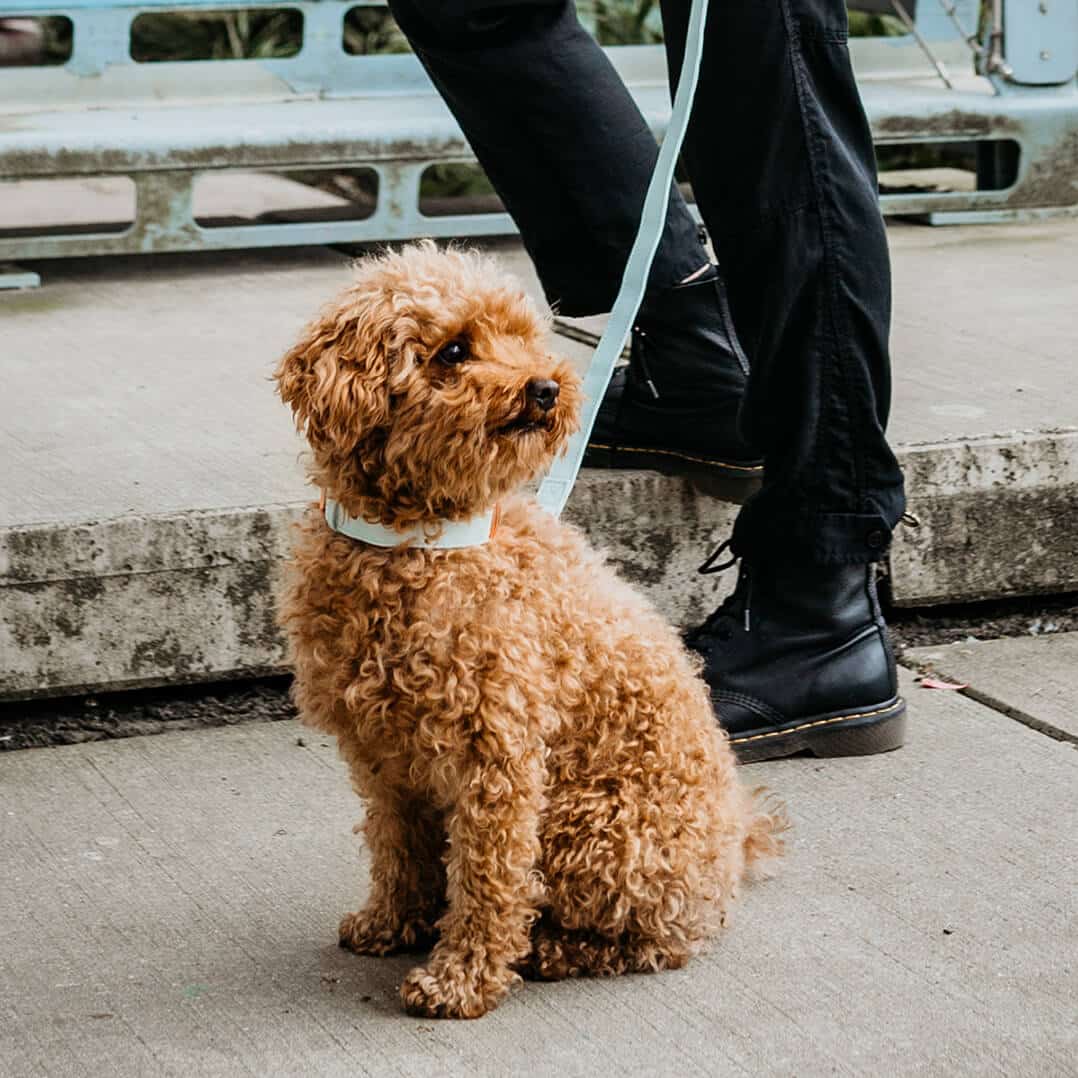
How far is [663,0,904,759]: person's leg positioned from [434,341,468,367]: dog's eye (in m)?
0.97

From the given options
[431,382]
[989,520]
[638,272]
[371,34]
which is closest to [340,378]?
[431,382]

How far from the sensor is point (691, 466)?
3871 mm

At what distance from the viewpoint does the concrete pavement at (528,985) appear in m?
2.56

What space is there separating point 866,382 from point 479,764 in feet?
3.80

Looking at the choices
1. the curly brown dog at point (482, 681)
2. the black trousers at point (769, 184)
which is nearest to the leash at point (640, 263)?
the black trousers at point (769, 184)

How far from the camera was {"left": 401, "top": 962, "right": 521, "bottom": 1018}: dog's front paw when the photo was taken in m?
2.63

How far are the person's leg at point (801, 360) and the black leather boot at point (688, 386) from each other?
287 millimetres

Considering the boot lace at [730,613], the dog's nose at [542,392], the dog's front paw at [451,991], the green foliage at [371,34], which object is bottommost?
the dog's front paw at [451,991]

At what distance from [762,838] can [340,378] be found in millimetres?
1092

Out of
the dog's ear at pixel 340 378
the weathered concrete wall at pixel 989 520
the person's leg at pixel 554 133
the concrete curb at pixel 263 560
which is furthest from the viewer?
the weathered concrete wall at pixel 989 520

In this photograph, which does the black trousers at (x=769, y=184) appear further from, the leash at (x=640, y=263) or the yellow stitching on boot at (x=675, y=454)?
the yellow stitching on boot at (x=675, y=454)

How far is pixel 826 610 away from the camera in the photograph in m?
3.56

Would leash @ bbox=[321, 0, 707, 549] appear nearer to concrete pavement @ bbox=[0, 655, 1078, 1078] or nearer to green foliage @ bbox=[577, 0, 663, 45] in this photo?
concrete pavement @ bbox=[0, 655, 1078, 1078]

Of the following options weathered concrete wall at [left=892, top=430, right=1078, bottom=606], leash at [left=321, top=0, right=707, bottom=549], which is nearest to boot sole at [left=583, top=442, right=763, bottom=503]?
weathered concrete wall at [left=892, top=430, right=1078, bottom=606]
